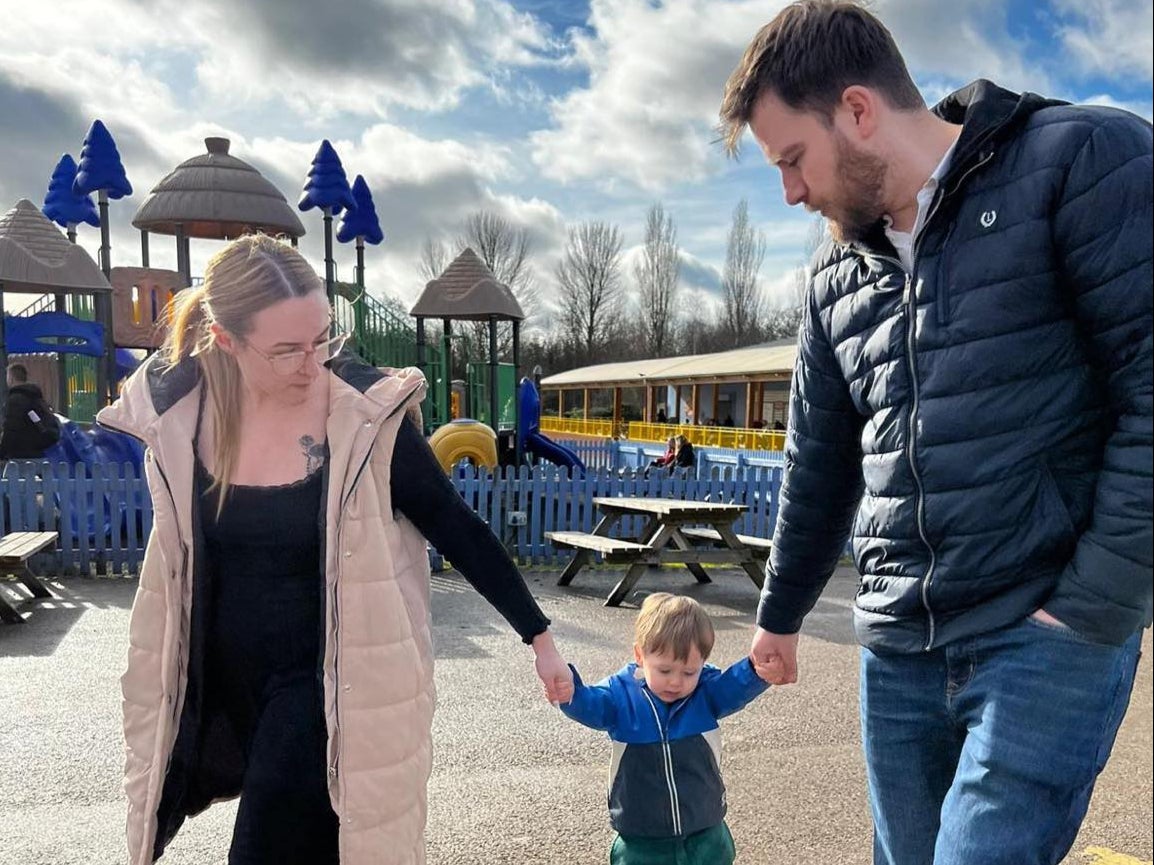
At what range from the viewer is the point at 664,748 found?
2381 millimetres

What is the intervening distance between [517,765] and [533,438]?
10.7 metres

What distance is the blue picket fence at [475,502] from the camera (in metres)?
8.38

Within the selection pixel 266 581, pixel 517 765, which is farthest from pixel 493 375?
pixel 266 581

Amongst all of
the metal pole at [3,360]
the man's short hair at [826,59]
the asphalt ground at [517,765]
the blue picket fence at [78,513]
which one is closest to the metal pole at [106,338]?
the metal pole at [3,360]

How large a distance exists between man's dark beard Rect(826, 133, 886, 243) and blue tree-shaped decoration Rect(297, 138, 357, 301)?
571 inches

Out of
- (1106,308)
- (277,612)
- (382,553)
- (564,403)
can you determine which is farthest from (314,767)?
(564,403)

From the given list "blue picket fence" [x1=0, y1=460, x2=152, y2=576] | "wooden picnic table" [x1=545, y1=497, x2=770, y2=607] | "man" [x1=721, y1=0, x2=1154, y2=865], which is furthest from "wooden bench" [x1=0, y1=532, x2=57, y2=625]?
"man" [x1=721, y1=0, x2=1154, y2=865]

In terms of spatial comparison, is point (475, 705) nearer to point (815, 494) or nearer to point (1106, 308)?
point (815, 494)

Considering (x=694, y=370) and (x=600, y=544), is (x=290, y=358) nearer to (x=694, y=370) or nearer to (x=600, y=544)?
(x=600, y=544)

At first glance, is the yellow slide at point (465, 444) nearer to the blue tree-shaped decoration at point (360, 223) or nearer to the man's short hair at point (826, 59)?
the blue tree-shaped decoration at point (360, 223)

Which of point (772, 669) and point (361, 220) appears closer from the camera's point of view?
point (772, 669)

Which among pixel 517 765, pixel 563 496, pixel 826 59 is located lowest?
pixel 517 765

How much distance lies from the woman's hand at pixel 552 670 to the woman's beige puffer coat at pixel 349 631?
0.99ft

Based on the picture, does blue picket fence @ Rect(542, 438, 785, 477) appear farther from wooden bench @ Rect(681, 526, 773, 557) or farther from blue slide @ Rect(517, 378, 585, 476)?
wooden bench @ Rect(681, 526, 773, 557)
